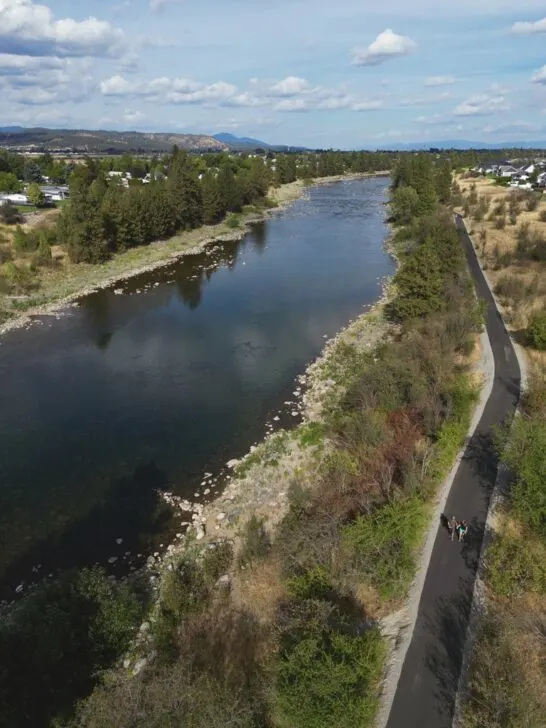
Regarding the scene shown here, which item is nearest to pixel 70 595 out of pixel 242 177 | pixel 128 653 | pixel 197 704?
pixel 128 653

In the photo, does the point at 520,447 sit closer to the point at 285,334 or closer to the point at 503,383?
the point at 503,383

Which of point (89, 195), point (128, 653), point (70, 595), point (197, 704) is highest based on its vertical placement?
point (89, 195)

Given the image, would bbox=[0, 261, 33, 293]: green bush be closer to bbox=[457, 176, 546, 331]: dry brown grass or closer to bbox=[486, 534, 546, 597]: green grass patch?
bbox=[457, 176, 546, 331]: dry brown grass

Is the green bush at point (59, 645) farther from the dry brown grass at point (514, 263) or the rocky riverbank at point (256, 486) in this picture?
the dry brown grass at point (514, 263)

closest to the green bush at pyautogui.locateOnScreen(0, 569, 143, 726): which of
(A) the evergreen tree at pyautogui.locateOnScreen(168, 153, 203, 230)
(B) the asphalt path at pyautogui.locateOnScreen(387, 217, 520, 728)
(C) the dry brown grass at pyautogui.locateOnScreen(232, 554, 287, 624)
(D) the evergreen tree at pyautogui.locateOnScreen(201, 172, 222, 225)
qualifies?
(C) the dry brown grass at pyautogui.locateOnScreen(232, 554, 287, 624)

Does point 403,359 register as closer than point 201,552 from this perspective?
No

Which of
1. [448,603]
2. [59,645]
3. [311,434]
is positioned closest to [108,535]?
[59,645]

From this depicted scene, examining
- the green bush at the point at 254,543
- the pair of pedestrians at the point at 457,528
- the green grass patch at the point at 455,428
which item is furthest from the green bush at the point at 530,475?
the green bush at the point at 254,543
